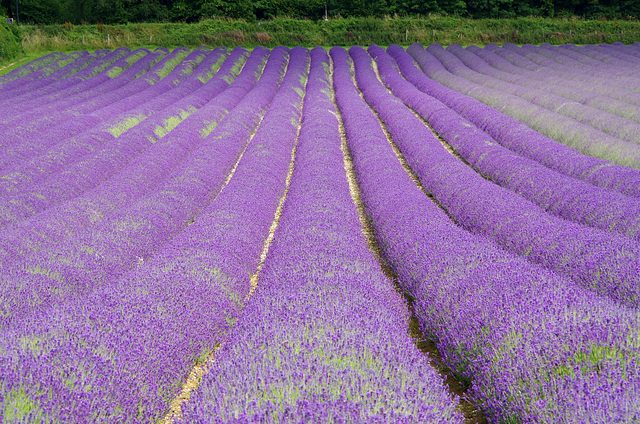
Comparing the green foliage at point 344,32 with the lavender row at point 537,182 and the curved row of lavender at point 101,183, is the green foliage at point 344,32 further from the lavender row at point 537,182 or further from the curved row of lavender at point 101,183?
the curved row of lavender at point 101,183

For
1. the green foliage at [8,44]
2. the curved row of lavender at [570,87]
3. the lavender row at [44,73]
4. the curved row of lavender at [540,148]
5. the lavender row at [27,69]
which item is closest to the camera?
the curved row of lavender at [540,148]

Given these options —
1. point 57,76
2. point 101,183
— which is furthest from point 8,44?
point 101,183

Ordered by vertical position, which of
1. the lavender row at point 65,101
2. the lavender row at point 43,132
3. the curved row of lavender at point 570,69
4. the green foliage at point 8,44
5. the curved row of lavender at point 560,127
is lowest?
the curved row of lavender at point 560,127

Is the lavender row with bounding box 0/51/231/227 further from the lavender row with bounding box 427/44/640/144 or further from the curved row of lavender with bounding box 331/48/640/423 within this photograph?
the lavender row with bounding box 427/44/640/144

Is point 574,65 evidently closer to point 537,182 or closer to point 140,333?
point 537,182

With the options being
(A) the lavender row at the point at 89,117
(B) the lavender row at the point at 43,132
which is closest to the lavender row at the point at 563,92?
(A) the lavender row at the point at 89,117

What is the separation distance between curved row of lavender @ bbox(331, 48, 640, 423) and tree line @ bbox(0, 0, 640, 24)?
36.2 metres

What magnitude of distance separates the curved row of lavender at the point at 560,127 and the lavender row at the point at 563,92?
0.63 metres

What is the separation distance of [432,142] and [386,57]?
661 inches

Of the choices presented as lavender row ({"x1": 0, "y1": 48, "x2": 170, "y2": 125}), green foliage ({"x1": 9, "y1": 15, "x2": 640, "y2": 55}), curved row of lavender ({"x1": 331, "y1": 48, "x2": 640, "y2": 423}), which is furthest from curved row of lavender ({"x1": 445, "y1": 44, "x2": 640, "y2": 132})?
lavender row ({"x1": 0, "y1": 48, "x2": 170, "y2": 125})

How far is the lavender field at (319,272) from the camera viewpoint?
2385 mm

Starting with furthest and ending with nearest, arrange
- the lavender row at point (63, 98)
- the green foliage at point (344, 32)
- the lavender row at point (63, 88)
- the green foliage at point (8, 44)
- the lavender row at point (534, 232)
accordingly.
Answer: the green foliage at point (344, 32) → the green foliage at point (8, 44) → the lavender row at point (63, 88) → the lavender row at point (63, 98) → the lavender row at point (534, 232)

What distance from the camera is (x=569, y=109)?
12.1 metres

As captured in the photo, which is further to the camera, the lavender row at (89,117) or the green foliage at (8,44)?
the green foliage at (8,44)
